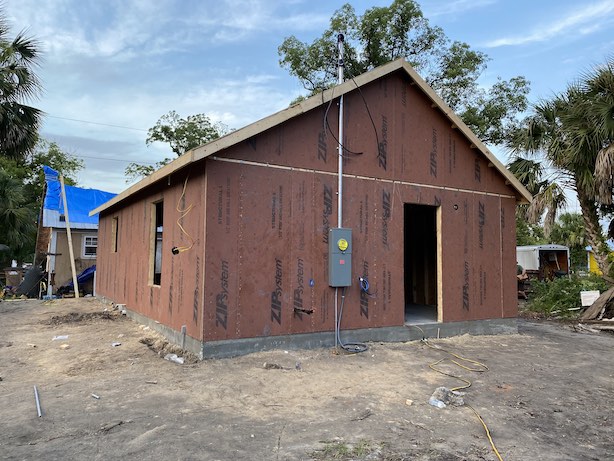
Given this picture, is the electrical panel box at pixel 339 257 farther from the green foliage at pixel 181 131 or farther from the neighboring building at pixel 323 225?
the green foliage at pixel 181 131

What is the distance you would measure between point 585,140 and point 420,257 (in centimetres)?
522

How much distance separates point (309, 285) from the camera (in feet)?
21.7

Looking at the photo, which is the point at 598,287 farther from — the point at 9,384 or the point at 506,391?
the point at 9,384

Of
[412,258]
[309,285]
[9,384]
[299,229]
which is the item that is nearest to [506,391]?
[309,285]

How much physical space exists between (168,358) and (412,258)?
8.11 metres

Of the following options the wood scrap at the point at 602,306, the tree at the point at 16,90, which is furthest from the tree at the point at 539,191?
the tree at the point at 16,90

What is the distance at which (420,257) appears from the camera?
39.3ft

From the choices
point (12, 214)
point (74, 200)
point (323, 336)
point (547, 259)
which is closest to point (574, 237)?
point (547, 259)

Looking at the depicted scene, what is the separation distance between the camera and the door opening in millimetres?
11453

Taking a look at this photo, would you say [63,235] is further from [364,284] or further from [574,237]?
[574,237]

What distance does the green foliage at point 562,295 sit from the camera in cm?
1230

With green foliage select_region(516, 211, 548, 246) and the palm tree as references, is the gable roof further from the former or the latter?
green foliage select_region(516, 211, 548, 246)

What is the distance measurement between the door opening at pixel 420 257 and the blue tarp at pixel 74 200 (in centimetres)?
1289

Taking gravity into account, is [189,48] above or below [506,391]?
above
